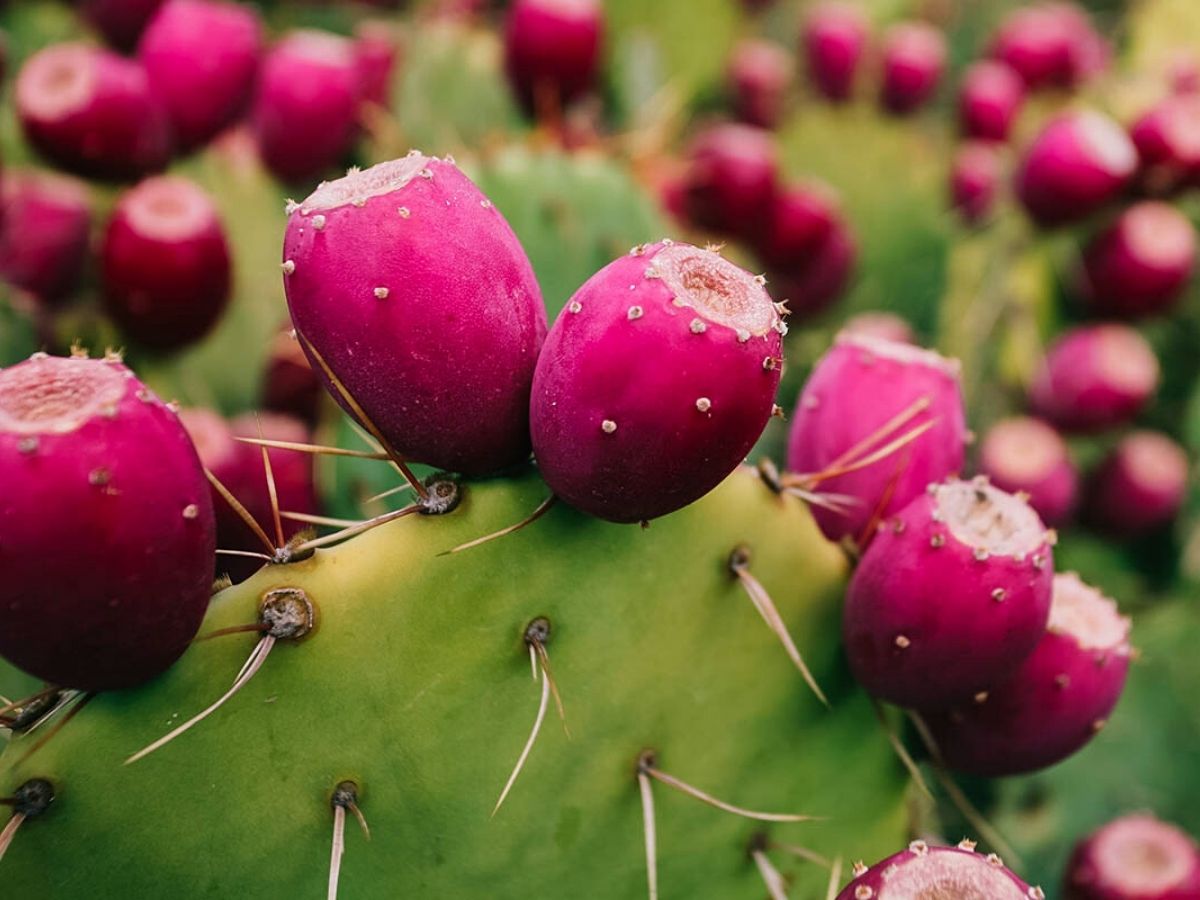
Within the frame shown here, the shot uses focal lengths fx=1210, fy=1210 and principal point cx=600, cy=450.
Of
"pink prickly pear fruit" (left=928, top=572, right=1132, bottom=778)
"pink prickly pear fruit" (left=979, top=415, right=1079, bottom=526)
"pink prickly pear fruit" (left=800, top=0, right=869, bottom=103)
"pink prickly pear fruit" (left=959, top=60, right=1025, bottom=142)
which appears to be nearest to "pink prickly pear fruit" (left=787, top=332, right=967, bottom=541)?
"pink prickly pear fruit" (left=928, top=572, right=1132, bottom=778)

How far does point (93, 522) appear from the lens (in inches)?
21.0

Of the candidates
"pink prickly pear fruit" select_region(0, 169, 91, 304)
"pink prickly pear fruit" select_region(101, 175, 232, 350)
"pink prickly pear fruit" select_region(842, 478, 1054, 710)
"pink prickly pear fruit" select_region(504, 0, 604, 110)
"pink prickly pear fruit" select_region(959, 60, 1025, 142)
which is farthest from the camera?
"pink prickly pear fruit" select_region(959, 60, 1025, 142)

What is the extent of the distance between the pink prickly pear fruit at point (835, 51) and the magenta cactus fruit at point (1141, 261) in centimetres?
79

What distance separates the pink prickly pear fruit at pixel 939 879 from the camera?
1.82ft

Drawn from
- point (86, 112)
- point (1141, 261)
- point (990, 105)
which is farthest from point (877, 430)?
point (990, 105)

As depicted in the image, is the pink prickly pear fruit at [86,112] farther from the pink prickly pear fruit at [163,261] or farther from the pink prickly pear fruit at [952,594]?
the pink prickly pear fruit at [952,594]

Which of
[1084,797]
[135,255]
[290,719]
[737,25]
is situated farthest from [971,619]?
[737,25]

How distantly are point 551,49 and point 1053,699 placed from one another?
4.25 feet

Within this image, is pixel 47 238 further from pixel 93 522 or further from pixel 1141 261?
pixel 1141 261

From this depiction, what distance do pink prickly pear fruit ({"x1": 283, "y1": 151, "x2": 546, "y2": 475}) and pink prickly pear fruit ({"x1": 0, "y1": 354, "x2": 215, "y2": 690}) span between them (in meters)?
0.10

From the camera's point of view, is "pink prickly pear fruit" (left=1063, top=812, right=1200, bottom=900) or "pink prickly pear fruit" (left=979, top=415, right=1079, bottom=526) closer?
"pink prickly pear fruit" (left=1063, top=812, right=1200, bottom=900)

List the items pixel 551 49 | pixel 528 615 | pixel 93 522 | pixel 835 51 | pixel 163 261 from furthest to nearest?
pixel 835 51 < pixel 551 49 < pixel 163 261 < pixel 528 615 < pixel 93 522

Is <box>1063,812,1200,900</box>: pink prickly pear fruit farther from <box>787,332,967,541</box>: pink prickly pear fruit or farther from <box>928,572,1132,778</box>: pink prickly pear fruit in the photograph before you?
<box>787,332,967,541</box>: pink prickly pear fruit

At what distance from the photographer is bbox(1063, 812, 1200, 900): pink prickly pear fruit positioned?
3.24 feet
